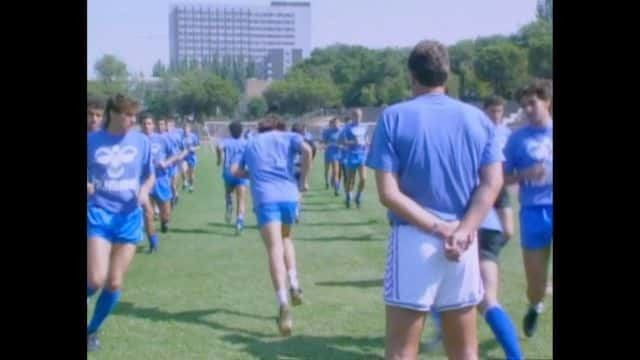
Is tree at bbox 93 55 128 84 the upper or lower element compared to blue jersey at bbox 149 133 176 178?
upper

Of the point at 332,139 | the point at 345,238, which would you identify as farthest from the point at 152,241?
the point at 332,139

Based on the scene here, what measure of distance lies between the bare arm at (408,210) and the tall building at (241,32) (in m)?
120

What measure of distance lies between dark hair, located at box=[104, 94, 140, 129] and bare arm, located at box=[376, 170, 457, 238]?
3.48 m

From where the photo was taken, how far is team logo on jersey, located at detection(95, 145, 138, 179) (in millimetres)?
7258

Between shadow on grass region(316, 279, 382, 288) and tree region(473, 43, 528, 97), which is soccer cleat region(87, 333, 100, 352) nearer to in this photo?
shadow on grass region(316, 279, 382, 288)

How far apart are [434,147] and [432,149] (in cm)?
1

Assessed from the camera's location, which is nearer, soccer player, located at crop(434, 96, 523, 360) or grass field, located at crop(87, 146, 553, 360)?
soccer player, located at crop(434, 96, 523, 360)

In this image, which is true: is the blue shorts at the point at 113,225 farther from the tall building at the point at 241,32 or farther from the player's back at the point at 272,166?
the tall building at the point at 241,32

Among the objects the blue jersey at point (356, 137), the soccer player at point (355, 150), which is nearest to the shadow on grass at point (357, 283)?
the soccer player at point (355, 150)

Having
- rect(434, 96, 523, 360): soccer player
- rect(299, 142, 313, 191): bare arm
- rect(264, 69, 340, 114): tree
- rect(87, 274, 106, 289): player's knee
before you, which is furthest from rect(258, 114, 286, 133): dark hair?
rect(264, 69, 340, 114): tree

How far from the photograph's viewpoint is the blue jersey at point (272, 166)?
8.21 meters
